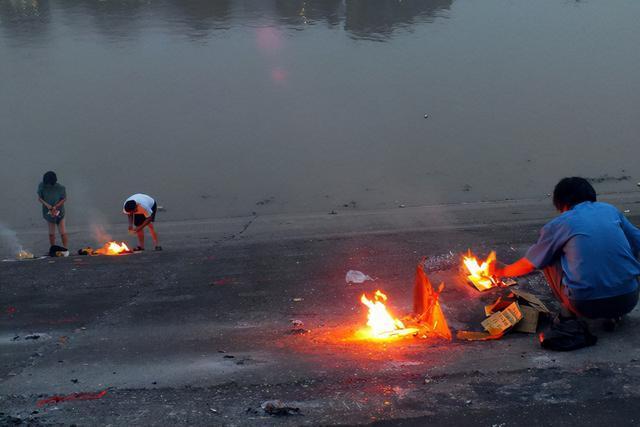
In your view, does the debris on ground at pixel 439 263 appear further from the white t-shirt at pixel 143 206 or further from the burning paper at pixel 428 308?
the white t-shirt at pixel 143 206

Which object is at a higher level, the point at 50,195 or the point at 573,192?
the point at 573,192

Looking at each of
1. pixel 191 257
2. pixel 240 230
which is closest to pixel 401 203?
pixel 240 230

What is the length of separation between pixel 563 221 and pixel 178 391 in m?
2.87

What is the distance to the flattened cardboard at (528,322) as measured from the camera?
5.34m

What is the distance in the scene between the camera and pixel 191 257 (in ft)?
30.0

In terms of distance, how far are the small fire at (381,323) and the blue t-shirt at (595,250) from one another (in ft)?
4.46

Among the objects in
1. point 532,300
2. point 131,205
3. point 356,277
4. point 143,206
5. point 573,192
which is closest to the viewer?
point 573,192

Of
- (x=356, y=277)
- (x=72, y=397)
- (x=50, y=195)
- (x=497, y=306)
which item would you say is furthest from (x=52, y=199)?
(x=497, y=306)

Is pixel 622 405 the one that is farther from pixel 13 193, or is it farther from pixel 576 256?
pixel 13 193

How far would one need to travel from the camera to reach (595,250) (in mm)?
4848

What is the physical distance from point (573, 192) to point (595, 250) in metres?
0.47

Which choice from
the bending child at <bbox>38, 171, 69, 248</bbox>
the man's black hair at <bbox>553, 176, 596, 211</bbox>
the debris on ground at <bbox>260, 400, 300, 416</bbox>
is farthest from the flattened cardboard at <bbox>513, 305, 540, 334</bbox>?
the bending child at <bbox>38, 171, 69, 248</bbox>

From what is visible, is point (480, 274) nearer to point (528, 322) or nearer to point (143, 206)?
point (528, 322)

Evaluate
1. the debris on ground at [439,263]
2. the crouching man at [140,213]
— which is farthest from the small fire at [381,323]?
the crouching man at [140,213]
